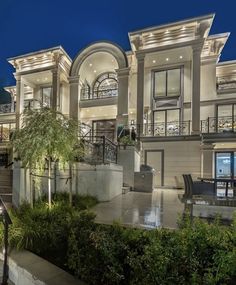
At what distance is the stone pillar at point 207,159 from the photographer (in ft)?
47.9

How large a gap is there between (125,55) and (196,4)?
99.0 meters

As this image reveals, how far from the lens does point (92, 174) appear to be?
8914mm

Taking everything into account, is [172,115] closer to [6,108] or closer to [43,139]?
[43,139]

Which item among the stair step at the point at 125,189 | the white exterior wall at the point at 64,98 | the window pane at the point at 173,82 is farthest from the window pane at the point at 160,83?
the stair step at the point at 125,189

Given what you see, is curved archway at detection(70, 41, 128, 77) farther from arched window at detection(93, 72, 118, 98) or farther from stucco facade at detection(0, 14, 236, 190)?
arched window at detection(93, 72, 118, 98)

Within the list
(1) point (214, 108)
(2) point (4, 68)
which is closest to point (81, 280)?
(1) point (214, 108)

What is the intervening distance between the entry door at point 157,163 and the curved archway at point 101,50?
6.93 meters

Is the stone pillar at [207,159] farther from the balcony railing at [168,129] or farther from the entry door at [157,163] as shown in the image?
the entry door at [157,163]

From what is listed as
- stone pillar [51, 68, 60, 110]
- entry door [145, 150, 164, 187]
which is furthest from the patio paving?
stone pillar [51, 68, 60, 110]

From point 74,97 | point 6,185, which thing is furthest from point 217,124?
point 6,185

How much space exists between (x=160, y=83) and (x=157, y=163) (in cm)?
659

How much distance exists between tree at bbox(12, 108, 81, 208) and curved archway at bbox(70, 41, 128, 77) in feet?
40.1

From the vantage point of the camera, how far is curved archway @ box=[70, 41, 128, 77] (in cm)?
1738

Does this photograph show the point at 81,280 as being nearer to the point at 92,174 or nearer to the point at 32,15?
the point at 92,174
